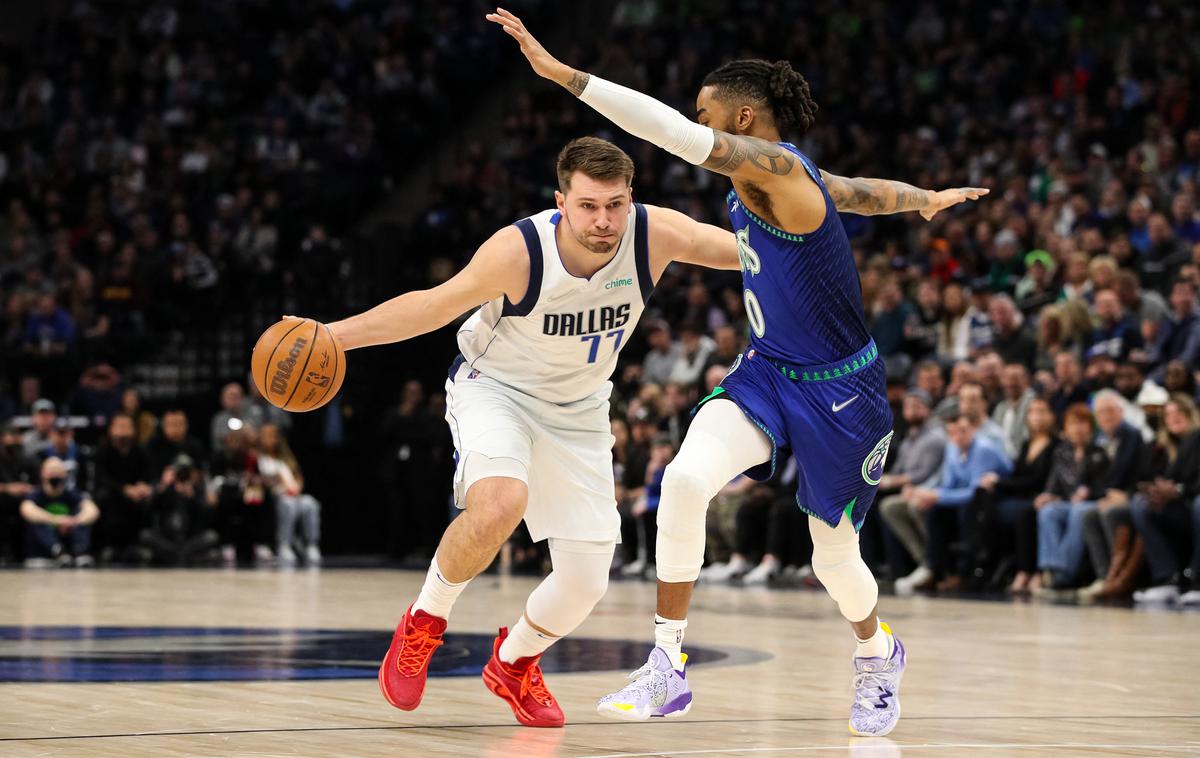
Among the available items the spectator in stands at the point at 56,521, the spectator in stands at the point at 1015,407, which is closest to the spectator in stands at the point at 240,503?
the spectator in stands at the point at 56,521

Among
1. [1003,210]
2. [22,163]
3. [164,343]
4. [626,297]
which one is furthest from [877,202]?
[22,163]

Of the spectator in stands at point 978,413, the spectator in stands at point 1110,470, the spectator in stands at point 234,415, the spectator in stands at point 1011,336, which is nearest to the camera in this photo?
the spectator in stands at point 1110,470

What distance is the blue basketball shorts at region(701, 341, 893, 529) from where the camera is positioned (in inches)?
222

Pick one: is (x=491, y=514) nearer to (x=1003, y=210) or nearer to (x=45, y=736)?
(x=45, y=736)

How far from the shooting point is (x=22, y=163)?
78.7 ft

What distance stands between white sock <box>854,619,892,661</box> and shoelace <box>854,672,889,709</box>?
3.0 inches

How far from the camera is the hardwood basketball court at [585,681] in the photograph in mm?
5227

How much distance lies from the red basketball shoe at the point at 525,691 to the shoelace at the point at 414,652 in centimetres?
26

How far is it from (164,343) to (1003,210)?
1008 centimetres

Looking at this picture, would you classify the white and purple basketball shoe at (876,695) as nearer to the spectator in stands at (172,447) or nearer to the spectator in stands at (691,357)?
the spectator in stands at (691,357)

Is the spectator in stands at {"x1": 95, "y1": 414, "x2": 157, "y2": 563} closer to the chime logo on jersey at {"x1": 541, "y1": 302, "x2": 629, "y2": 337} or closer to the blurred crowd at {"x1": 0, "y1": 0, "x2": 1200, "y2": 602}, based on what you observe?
the blurred crowd at {"x1": 0, "y1": 0, "x2": 1200, "y2": 602}

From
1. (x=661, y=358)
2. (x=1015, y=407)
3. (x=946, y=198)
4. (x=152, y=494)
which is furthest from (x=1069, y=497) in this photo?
(x=152, y=494)

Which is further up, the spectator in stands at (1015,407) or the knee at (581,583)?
the spectator in stands at (1015,407)

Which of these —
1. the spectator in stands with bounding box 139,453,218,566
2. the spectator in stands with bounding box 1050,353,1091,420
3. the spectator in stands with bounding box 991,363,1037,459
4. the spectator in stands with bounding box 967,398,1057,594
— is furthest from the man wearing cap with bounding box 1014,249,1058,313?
the spectator in stands with bounding box 139,453,218,566
